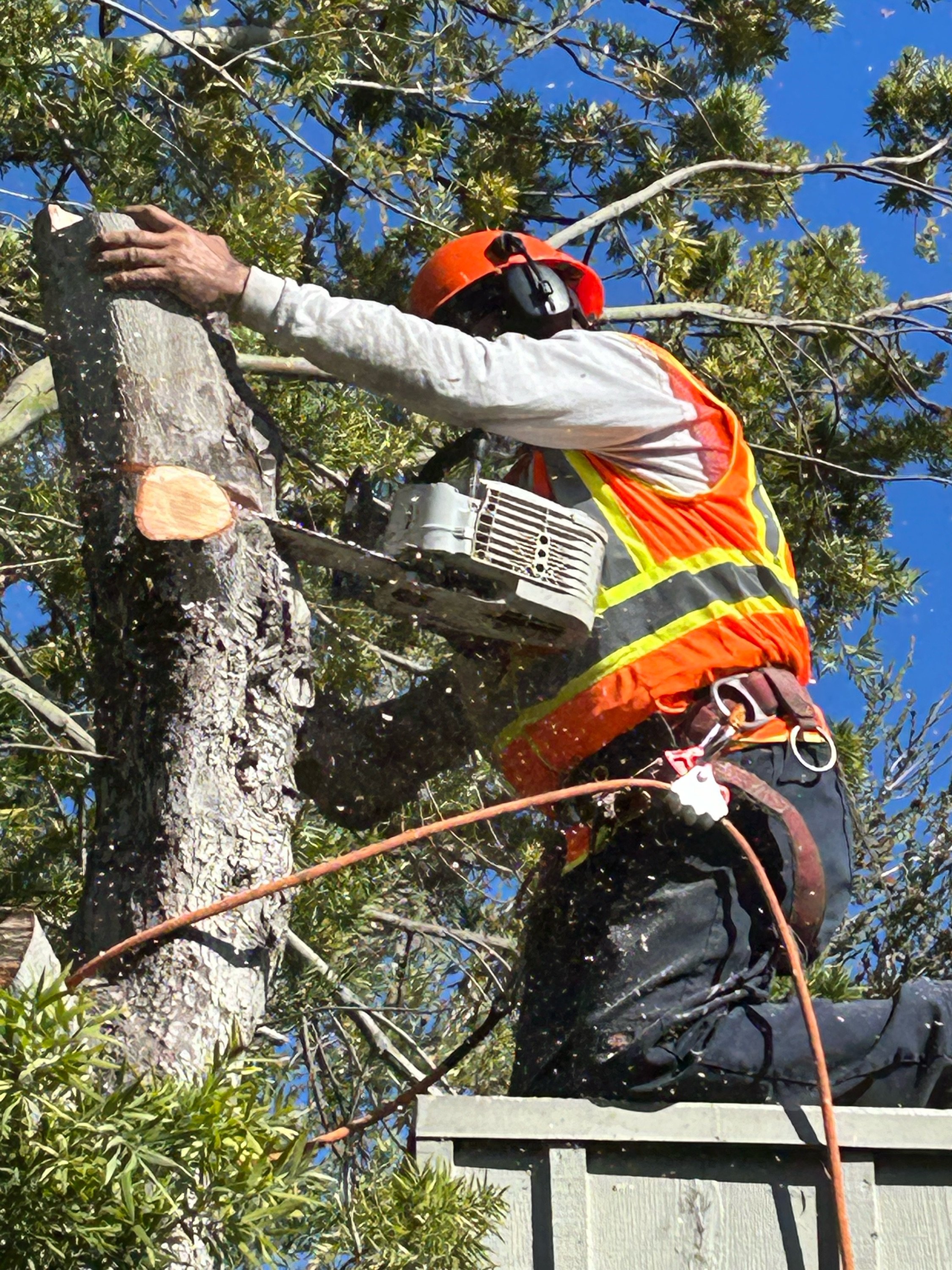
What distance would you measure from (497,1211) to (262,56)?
3669mm

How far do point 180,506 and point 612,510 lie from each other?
930 mm

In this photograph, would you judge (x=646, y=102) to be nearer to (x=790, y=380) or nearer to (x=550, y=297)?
(x=790, y=380)

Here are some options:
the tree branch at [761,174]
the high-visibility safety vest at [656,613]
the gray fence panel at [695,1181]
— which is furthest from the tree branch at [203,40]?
the gray fence panel at [695,1181]

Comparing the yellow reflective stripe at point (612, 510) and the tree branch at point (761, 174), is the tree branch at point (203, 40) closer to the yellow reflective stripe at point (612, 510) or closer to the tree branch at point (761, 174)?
the tree branch at point (761, 174)

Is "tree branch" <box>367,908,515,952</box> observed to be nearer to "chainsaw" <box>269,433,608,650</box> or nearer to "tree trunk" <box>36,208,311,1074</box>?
"chainsaw" <box>269,433,608,650</box>

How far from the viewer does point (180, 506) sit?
258 centimetres

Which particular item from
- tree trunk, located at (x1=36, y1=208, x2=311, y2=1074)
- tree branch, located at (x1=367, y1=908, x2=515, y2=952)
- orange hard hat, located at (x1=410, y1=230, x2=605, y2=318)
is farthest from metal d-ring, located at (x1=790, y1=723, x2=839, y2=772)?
tree branch, located at (x1=367, y1=908, x2=515, y2=952)

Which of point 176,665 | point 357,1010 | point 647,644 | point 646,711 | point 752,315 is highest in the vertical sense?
point 752,315

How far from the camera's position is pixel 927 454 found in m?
5.91

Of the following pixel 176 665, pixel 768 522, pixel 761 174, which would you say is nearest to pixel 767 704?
pixel 768 522

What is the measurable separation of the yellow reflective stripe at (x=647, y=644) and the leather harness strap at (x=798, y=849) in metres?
0.25

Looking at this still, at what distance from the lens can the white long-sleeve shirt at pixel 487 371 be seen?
296 cm

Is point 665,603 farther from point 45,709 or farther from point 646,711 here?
point 45,709

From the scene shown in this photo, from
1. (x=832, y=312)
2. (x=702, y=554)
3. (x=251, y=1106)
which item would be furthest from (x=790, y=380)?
(x=251, y=1106)
